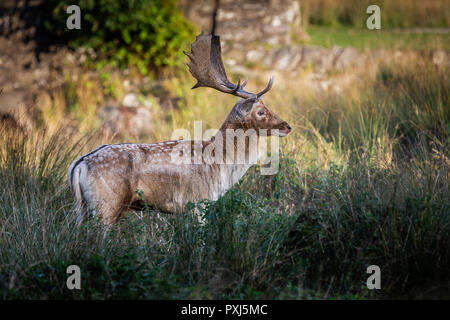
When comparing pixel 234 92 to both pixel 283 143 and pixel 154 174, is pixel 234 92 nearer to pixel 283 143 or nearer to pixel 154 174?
pixel 154 174

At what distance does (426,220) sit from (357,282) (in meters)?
0.80

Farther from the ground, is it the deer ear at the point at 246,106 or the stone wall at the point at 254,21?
the stone wall at the point at 254,21

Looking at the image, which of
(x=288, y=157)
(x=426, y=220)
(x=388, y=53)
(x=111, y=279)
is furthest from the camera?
(x=388, y=53)

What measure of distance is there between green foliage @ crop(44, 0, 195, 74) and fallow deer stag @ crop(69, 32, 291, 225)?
597cm

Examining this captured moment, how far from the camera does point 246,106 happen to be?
5734mm

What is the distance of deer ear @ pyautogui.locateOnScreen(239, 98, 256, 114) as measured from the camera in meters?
5.71

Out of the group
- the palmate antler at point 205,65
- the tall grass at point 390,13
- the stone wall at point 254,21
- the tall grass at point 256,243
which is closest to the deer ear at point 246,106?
the palmate antler at point 205,65

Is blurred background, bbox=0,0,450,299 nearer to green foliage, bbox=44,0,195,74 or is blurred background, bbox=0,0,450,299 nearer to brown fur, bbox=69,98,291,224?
green foliage, bbox=44,0,195,74

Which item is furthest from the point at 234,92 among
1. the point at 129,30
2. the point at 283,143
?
the point at 129,30

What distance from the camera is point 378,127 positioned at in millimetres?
7992

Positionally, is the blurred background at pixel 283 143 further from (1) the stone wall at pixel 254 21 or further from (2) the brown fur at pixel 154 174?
(2) the brown fur at pixel 154 174

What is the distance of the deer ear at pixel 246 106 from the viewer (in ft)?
18.7

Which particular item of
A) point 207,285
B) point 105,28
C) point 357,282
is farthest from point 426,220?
point 105,28

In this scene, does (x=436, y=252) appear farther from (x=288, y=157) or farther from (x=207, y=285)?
(x=288, y=157)
